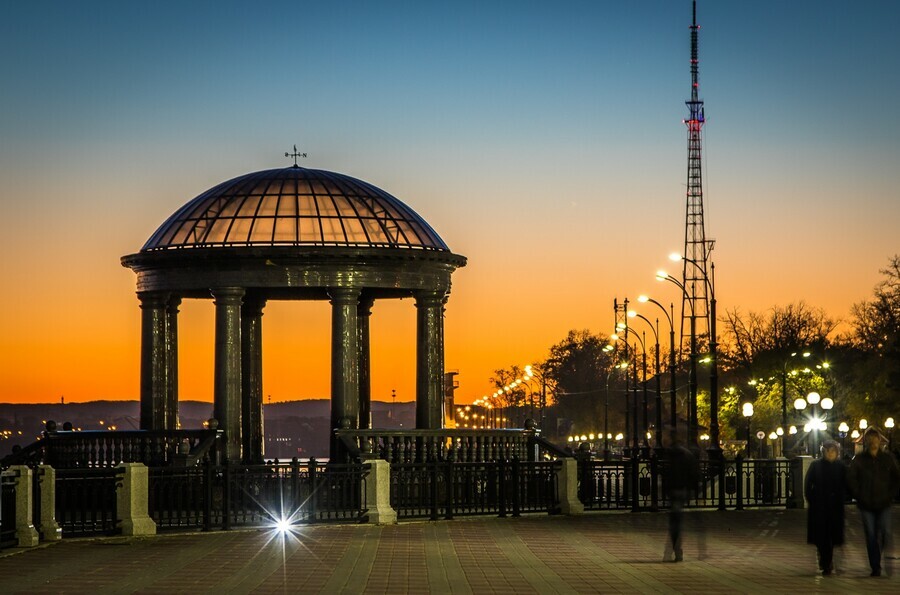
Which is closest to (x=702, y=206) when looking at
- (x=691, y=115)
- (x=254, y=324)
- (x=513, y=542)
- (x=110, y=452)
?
(x=691, y=115)

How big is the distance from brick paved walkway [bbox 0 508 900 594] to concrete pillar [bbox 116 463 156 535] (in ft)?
1.79

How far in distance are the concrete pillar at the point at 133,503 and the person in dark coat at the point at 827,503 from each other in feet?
38.5

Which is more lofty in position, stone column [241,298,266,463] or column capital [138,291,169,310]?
column capital [138,291,169,310]

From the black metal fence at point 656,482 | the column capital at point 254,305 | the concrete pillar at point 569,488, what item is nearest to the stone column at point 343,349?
the column capital at point 254,305

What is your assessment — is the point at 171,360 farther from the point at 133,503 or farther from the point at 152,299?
the point at 133,503

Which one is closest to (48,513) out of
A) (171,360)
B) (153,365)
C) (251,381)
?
(153,365)

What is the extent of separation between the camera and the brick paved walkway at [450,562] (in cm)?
1933

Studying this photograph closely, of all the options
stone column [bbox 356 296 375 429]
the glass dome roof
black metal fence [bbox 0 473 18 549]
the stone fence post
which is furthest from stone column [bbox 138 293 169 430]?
the stone fence post

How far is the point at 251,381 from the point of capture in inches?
1699

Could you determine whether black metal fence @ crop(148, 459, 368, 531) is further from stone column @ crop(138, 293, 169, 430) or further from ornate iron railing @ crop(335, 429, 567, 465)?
stone column @ crop(138, 293, 169, 430)

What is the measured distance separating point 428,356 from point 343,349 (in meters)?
2.40

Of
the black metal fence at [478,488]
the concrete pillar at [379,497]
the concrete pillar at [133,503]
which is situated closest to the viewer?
the concrete pillar at [133,503]

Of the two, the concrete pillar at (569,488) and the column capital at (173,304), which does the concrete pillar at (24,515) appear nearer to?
the concrete pillar at (569,488)

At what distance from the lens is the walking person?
21.1 metres
